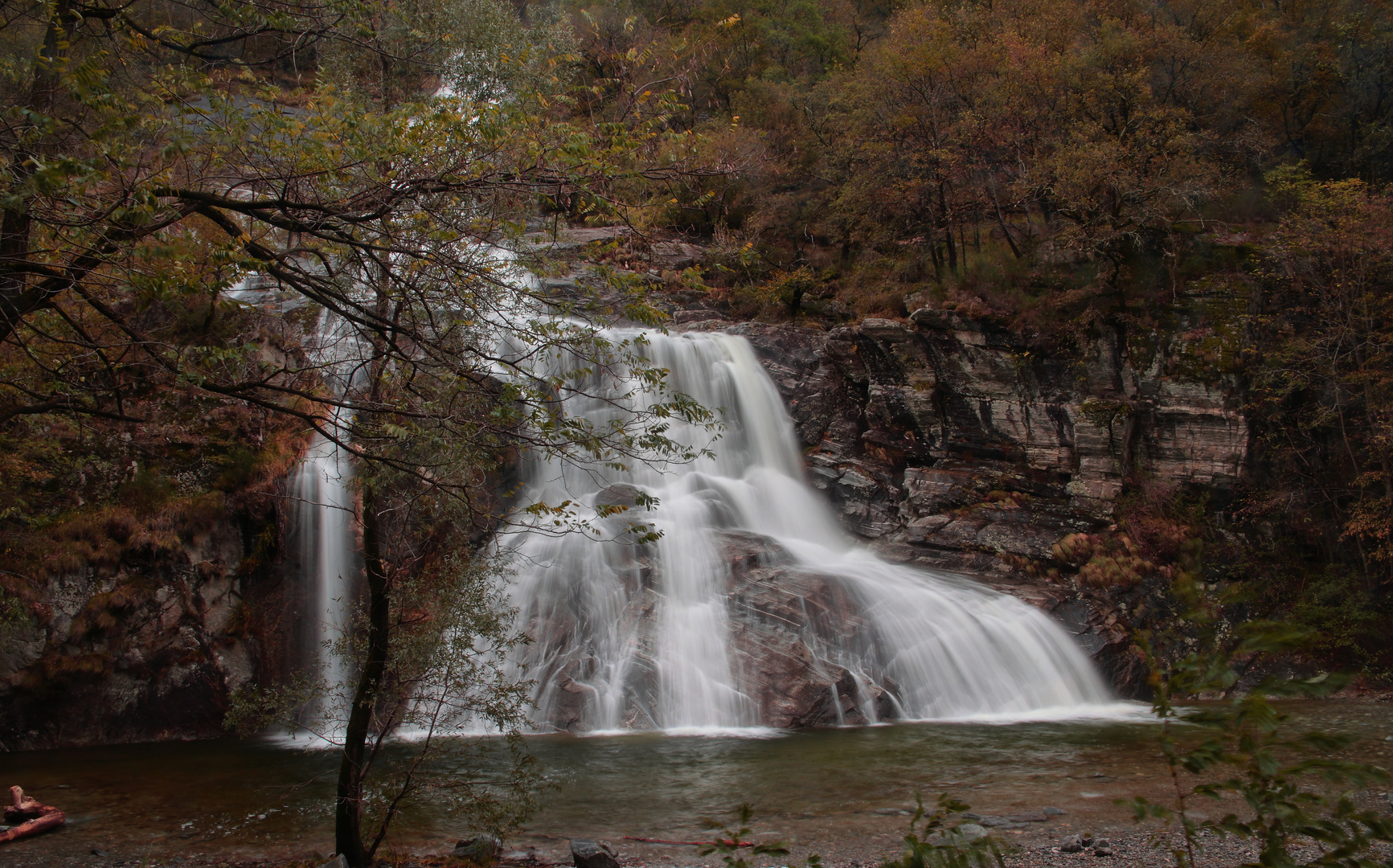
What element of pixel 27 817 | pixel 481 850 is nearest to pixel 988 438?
pixel 481 850

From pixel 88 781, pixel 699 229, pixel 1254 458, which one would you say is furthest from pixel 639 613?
pixel 699 229

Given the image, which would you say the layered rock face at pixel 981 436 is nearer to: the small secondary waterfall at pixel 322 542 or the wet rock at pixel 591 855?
the small secondary waterfall at pixel 322 542

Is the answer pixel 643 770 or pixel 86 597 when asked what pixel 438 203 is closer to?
pixel 643 770

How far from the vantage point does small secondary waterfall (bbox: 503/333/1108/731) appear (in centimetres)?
1332

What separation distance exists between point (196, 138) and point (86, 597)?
41.7ft

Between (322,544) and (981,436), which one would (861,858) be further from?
(981,436)

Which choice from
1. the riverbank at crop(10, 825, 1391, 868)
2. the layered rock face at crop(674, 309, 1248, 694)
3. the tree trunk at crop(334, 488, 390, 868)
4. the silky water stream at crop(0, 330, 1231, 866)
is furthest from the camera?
the layered rock face at crop(674, 309, 1248, 694)

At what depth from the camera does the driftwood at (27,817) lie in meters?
8.18

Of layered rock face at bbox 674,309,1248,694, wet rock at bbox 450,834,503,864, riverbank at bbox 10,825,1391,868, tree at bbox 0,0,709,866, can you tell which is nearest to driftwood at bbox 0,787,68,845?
riverbank at bbox 10,825,1391,868

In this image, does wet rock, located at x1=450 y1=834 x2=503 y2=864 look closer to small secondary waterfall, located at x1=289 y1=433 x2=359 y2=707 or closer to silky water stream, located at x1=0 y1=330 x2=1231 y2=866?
silky water stream, located at x1=0 y1=330 x2=1231 y2=866

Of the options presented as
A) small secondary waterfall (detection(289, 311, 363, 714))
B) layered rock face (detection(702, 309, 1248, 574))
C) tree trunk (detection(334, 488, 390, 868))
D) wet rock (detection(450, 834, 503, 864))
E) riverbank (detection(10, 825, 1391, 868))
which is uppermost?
layered rock face (detection(702, 309, 1248, 574))

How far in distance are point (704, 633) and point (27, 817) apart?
954 cm

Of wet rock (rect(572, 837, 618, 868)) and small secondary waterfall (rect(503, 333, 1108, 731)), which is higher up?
small secondary waterfall (rect(503, 333, 1108, 731))

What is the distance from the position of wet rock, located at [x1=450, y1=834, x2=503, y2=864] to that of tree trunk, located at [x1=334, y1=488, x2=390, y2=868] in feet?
3.13
